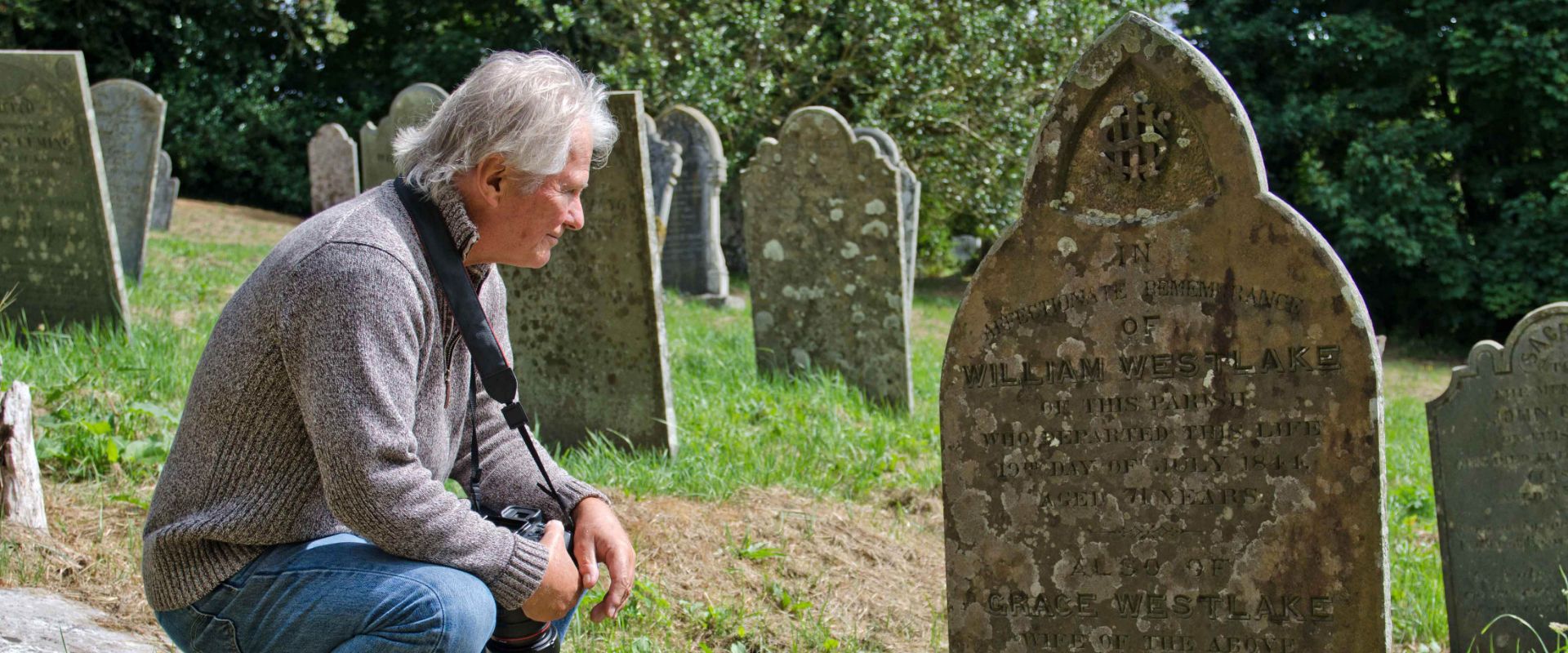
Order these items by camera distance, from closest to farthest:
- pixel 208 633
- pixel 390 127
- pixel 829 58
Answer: pixel 208 633
pixel 390 127
pixel 829 58

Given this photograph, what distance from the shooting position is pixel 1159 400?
2801 millimetres

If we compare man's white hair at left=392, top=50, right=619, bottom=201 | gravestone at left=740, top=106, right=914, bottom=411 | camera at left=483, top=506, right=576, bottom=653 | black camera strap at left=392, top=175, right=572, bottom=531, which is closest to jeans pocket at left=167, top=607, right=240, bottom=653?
camera at left=483, top=506, right=576, bottom=653

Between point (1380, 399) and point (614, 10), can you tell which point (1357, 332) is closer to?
point (1380, 399)

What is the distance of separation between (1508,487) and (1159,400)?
7.76 feet

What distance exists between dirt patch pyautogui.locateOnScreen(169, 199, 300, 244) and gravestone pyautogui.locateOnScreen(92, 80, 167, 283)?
554cm

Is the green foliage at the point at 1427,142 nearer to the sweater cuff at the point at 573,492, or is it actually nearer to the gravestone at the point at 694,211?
the gravestone at the point at 694,211

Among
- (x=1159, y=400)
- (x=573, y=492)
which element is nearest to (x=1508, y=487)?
(x=1159, y=400)

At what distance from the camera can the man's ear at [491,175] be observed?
2340mm

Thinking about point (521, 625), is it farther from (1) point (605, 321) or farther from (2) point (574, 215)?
(1) point (605, 321)

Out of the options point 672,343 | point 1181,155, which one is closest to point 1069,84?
point 1181,155

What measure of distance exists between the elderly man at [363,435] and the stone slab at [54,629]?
102 centimetres

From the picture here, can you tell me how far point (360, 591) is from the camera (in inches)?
85.4

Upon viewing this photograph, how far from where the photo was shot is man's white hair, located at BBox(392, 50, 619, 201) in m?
2.31

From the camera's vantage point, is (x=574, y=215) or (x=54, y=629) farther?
(x=54, y=629)
